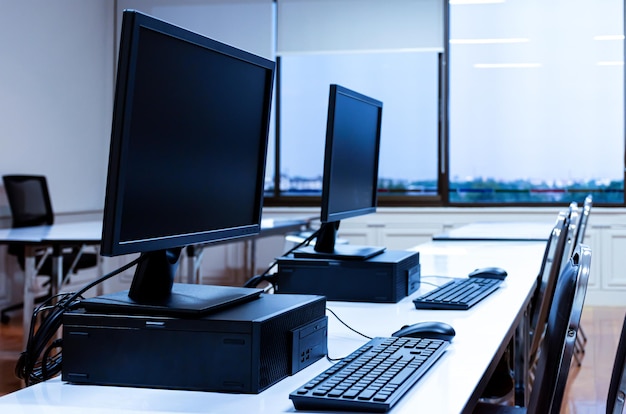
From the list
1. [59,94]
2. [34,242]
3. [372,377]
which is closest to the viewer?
[372,377]

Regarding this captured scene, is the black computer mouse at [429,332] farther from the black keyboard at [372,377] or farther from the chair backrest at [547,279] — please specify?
the chair backrest at [547,279]

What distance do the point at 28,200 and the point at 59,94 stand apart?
1228 millimetres

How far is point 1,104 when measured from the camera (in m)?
5.69

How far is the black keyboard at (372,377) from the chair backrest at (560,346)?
196 millimetres

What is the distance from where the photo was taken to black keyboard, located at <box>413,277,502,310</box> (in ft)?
6.34

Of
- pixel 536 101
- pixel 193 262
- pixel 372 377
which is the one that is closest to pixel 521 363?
pixel 372 377

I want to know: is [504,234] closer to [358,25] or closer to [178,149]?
[358,25]

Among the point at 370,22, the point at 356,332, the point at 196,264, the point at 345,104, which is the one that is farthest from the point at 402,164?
the point at 356,332

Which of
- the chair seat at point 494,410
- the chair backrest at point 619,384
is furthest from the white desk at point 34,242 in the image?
the chair backrest at point 619,384

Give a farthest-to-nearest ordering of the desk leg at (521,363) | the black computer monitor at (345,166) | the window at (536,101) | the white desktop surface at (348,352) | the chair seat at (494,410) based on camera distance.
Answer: the window at (536,101), the desk leg at (521,363), the black computer monitor at (345,166), the chair seat at (494,410), the white desktop surface at (348,352)

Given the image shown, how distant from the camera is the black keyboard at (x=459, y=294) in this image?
6.34 ft

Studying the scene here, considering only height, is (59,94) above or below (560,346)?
above

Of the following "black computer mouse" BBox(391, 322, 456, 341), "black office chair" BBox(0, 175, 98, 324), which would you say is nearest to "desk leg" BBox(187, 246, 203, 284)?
"black office chair" BBox(0, 175, 98, 324)

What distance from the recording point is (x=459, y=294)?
2.06 metres
